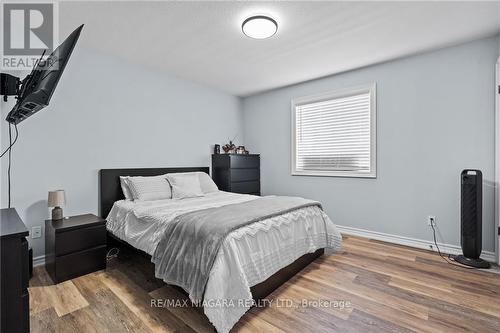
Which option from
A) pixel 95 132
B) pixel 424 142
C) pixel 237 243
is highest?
pixel 95 132

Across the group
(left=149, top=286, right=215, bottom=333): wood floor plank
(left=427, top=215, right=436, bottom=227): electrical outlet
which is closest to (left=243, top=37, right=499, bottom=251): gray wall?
(left=427, top=215, right=436, bottom=227): electrical outlet

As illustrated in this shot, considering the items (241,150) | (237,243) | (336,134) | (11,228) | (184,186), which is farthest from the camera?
(241,150)

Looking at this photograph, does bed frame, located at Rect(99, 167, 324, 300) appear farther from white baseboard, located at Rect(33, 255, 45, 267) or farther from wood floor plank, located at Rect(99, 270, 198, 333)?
white baseboard, located at Rect(33, 255, 45, 267)

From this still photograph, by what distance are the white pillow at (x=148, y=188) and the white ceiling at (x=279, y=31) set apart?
1.64 metres

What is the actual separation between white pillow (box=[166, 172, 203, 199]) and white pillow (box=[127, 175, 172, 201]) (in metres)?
0.09

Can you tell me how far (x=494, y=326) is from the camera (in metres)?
1.61

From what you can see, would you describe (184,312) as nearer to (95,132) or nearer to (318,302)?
(318,302)

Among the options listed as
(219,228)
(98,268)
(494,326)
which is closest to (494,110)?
(494,326)

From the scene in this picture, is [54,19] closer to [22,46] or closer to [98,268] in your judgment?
[22,46]

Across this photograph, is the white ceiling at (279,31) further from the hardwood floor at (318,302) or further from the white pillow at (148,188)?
the hardwood floor at (318,302)

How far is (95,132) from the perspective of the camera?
2.99 m

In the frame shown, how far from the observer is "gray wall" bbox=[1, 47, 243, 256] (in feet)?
8.35

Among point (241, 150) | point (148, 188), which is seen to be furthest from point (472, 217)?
point (148, 188)

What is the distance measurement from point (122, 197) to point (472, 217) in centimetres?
415
